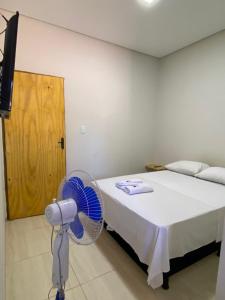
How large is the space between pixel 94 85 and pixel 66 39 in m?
0.75

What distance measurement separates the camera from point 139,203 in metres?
1.73

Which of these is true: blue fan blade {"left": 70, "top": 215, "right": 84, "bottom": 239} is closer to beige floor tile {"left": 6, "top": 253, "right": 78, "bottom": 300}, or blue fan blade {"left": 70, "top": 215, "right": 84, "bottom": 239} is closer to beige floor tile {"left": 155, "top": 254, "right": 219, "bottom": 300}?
beige floor tile {"left": 6, "top": 253, "right": 78, "bottom": 300}

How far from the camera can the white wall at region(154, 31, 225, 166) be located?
9.05 ft

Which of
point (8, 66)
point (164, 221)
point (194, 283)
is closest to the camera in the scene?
point (8, 66)

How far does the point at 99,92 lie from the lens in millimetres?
3139

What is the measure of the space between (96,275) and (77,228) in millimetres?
905

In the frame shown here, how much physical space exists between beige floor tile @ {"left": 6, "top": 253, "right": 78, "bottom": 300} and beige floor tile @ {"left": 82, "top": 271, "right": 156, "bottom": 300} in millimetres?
153

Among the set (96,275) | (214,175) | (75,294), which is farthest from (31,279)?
(214,175)

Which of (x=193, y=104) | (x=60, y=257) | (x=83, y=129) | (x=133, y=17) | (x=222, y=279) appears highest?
(x=133, y=17)

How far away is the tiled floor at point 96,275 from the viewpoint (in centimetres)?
144

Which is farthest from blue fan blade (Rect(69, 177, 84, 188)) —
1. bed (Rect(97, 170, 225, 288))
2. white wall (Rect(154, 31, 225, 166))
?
white wall (Rect(154, 31, 225, 166))

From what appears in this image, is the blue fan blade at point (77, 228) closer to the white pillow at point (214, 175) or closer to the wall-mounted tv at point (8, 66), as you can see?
the wall-mounted tv at point (8, 66)

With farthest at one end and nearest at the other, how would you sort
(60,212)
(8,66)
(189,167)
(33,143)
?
(189,167) → (33,143) → (8,66) → (60,212)

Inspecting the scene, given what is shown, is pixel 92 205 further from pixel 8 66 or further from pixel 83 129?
pixel 83 129
